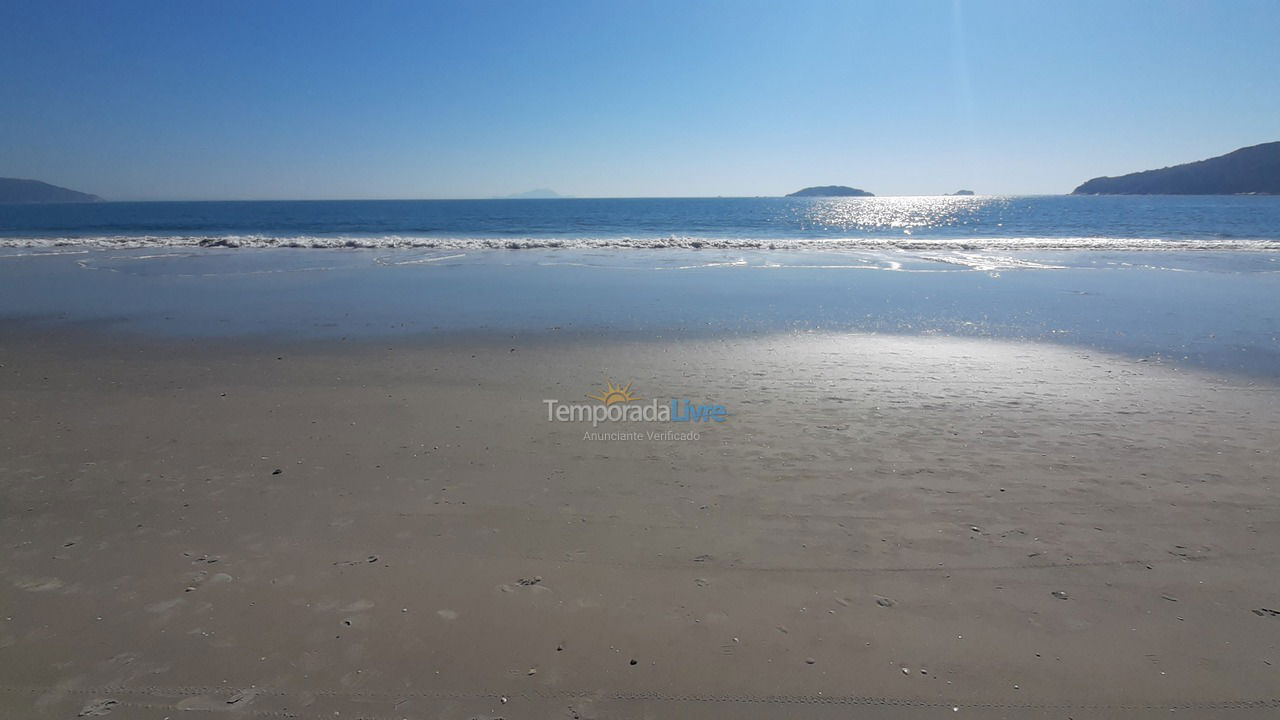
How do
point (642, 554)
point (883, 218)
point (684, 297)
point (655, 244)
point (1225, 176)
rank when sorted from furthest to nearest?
point (1225, 176) < point (883, 218) < point (655, 244) < point (684, 297) < point (642, 554)

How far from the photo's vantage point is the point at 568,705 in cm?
348

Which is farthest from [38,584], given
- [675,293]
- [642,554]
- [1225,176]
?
[1225,176]

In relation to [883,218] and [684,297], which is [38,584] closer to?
[684,297]

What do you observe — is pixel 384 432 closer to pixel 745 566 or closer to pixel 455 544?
pixel 455 544

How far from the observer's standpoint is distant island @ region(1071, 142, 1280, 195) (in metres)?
129

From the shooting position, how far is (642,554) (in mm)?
4895

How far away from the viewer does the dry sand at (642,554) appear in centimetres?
361

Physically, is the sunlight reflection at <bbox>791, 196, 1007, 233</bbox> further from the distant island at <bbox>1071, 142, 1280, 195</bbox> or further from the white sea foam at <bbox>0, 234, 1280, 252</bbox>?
the distant island at <bbox>1071, 142, 1280, 195</bbox>

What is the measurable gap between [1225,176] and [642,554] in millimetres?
189358

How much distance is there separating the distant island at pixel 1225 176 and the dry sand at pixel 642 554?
6794 inches

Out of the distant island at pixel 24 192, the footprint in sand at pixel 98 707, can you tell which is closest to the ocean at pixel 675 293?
the footprint in sand at pixel 98 707

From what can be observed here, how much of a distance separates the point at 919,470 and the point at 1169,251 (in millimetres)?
34172

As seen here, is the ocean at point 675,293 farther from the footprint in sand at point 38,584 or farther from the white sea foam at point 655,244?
the footprint in sand at point 38,584

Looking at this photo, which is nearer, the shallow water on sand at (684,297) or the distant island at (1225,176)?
Result: the shallow water on sand at (684,297)
